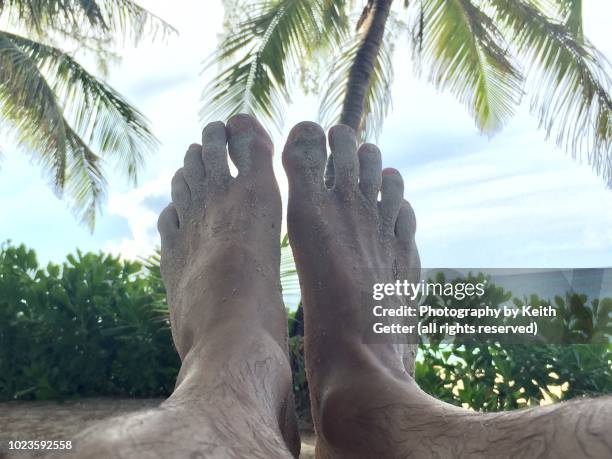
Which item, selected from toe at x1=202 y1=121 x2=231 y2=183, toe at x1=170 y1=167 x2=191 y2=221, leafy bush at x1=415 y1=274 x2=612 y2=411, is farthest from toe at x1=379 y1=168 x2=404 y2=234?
leafy bush at x1=415 y1=274 x2=612 y2=411

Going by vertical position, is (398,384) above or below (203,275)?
below

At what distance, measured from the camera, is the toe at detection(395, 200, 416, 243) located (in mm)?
2150

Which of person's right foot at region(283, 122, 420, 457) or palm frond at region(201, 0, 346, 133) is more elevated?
palm frond at region(201, 0, 346, 133)

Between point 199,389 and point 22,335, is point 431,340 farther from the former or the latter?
point 22,335

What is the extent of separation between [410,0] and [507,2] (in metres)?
1.08

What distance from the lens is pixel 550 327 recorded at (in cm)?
312

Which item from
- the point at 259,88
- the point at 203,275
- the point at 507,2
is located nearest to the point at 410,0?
the point at 507,2

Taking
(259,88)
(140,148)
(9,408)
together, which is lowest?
(9,408)

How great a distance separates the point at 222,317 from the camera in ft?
4.82

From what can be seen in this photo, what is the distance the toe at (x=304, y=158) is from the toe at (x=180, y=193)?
383 millimetres

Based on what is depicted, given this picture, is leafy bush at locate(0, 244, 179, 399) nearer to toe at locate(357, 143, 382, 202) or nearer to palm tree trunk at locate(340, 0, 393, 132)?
palm tree trunk at locate(340, 0, 393, 132)

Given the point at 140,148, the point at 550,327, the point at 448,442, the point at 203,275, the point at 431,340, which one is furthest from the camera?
the point at 140,148

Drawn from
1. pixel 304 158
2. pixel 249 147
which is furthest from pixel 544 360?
pixel 249 147

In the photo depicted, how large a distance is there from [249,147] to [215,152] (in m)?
0.14
